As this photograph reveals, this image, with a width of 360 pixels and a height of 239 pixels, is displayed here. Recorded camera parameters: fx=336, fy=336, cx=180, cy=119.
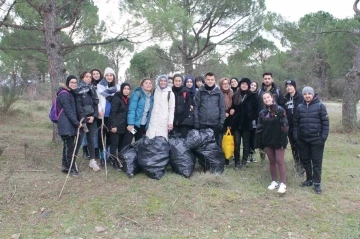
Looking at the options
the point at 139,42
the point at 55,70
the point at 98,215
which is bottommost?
the point at 98,215

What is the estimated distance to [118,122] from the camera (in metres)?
5.09

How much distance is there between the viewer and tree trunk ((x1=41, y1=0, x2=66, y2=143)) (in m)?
6.54

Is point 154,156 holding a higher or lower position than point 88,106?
lower

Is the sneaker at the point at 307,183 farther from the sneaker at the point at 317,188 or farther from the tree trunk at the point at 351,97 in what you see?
the tree trunk at the point at 351,97

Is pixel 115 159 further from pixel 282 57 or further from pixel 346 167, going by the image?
pixel 282 57

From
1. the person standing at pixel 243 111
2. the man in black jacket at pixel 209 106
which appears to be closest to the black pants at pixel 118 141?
the man in black jacket at pixel 209 106

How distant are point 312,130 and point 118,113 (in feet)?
9.18

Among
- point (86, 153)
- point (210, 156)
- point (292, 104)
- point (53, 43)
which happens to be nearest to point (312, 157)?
point (292, 104)

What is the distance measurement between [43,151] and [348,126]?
30.3 feet

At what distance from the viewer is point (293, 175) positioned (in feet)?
16.4

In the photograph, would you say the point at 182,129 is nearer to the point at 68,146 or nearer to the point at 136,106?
the point at 136,106

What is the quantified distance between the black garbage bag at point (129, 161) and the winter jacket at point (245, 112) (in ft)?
5.58

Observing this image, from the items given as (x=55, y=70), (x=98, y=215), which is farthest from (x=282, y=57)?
(x=98, y=215)

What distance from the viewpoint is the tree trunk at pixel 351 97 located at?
1087 centimetres
